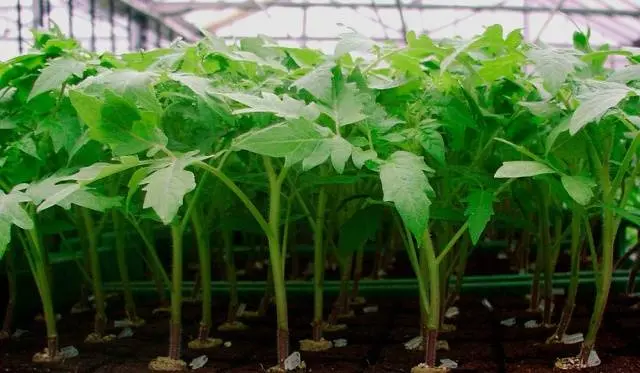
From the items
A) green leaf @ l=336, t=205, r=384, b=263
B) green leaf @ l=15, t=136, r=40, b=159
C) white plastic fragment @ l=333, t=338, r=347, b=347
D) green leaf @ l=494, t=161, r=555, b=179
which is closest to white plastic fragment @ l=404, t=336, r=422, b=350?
white plastic fragment @ l=333, t=338, r=347, b=347

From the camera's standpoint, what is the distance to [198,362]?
1.09 metres

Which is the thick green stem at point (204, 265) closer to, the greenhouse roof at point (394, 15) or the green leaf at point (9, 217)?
the green leaf at point (9, 217)

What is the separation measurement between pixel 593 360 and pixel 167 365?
0.62 meters

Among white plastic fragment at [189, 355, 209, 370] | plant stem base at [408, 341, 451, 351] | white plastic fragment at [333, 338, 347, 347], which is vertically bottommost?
white plastic fragment at [333, 338, 347, 347]

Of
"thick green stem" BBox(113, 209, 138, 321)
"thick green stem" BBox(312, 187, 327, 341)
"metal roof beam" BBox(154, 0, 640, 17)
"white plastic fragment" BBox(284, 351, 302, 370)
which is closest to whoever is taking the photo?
"white plastic fragment" BBox(284, 351, 302, 370)

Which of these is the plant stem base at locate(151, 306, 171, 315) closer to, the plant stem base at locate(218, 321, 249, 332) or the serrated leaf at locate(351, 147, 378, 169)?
the plant stem base at locate(218, 321, 249, 332)

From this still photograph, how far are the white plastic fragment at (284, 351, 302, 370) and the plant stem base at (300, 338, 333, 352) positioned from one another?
11 centimetres

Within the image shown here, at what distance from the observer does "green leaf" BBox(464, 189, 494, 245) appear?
0.87 m

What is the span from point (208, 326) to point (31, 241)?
12.5 inches

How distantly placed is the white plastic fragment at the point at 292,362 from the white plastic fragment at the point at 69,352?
1.26ft

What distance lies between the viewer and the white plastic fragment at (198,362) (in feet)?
3.55

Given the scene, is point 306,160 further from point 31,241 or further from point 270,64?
point 31,241

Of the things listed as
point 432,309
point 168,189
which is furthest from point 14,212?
point 432,309

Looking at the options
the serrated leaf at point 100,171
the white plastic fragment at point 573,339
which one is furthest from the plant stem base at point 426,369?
the serrated leaf at point 100,171
